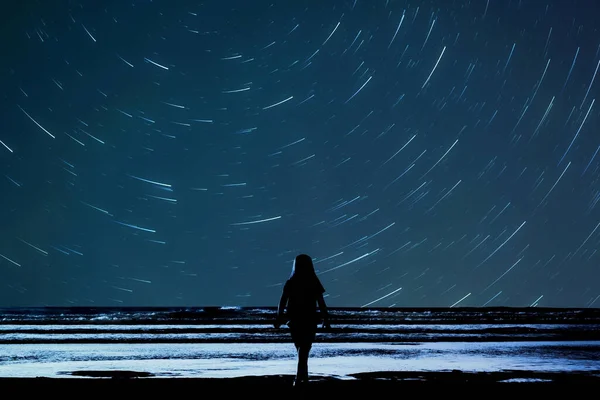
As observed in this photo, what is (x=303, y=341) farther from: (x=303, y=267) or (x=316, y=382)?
(x=316, y=382)

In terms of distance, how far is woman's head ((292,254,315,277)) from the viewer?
19.5 ft

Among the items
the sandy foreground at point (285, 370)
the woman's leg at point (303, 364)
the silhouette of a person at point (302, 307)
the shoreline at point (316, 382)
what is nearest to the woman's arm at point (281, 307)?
the silhouette of a person at point (302, 307)

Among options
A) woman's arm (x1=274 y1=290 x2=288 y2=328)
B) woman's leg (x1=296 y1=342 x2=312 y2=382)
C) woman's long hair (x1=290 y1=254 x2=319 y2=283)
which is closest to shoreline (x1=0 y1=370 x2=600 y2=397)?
woman's leg (x1=296 y1=342 x2=312 y2=382)

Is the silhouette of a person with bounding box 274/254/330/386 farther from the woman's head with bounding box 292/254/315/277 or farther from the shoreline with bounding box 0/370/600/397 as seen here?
the shoreline with bounding box 0/370/600/397

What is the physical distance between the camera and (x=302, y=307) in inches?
229

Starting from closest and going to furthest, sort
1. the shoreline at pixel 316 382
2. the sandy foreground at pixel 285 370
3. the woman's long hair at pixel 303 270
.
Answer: the woman's long hair at pixel 303 270, the shoreline at pixel 316 382, the sandy foreground at pixel 285 370

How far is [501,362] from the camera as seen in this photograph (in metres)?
Answer: 10.3

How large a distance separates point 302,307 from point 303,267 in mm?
436

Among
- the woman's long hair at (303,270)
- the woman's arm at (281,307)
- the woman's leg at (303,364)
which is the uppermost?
the woman's long hair at (303,270)

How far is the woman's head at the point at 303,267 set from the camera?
19.5ft

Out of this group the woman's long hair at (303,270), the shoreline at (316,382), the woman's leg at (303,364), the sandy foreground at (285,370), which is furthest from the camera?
the sandy foreground at (285,370)

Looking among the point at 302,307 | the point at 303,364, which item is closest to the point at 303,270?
the point at 302,307

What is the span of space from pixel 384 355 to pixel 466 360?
211 centimetres

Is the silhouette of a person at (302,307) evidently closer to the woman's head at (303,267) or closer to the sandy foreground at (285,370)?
the woman's head at (303,267)
